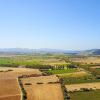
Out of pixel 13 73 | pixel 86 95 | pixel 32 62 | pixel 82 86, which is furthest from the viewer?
pixel 32 62

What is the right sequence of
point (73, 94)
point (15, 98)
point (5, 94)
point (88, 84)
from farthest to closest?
1. point (88, 84)
2. point (73, 94)
3. point (5, 94)
4. point (15, 98)

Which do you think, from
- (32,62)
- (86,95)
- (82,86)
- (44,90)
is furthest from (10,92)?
(32,62)

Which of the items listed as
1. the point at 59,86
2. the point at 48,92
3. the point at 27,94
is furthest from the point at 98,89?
the point at 27,94

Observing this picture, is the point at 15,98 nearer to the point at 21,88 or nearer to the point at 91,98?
the point at 21,88

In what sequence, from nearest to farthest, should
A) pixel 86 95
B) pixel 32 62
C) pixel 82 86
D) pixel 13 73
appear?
pixel 86 95, pixel 82 86, pixel 13 73, pixel 32 62

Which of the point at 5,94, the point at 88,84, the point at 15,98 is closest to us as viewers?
the point at 15,98

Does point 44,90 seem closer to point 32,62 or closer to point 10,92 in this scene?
point 10,92

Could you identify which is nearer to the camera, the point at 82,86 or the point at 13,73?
the point at 82,86

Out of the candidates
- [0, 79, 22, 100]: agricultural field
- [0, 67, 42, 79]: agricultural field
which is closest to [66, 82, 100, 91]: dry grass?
[0, 79, 22, 100]: agricultural field

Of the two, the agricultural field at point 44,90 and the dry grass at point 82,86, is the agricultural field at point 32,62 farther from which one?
the agricultural field at point 44,90
